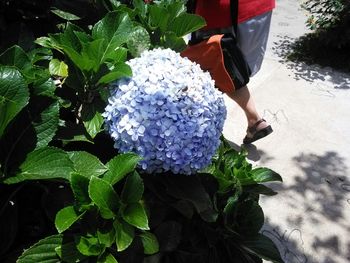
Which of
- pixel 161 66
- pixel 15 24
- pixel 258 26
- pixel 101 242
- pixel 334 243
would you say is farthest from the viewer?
pixel 258 26

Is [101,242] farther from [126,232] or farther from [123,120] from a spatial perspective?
[123,120]

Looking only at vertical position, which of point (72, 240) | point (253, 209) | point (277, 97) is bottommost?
point (277, 97)

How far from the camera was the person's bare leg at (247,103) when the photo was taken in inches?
138

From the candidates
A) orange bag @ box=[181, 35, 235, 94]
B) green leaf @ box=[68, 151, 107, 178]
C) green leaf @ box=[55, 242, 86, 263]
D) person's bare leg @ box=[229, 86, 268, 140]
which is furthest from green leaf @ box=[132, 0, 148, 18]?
person's bare leg @ box=[229, 86, 268, 140]

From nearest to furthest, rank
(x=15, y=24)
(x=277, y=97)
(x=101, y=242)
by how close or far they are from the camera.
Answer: (x=101, y=242), (x=15, y=24), (x=277, y=97)

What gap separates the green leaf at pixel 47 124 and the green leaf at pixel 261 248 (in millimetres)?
747

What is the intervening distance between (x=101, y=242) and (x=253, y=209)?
0.60 metres

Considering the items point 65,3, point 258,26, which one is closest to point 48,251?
point 65,3

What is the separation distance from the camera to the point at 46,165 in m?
1.06

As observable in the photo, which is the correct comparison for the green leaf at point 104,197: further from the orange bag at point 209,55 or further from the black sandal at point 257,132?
the black sandal at point 257,132

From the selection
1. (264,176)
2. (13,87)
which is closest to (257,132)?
(264,176)

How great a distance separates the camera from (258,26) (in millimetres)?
3195

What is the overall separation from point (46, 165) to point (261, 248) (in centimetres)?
77

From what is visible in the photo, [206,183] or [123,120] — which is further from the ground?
[123,120]
